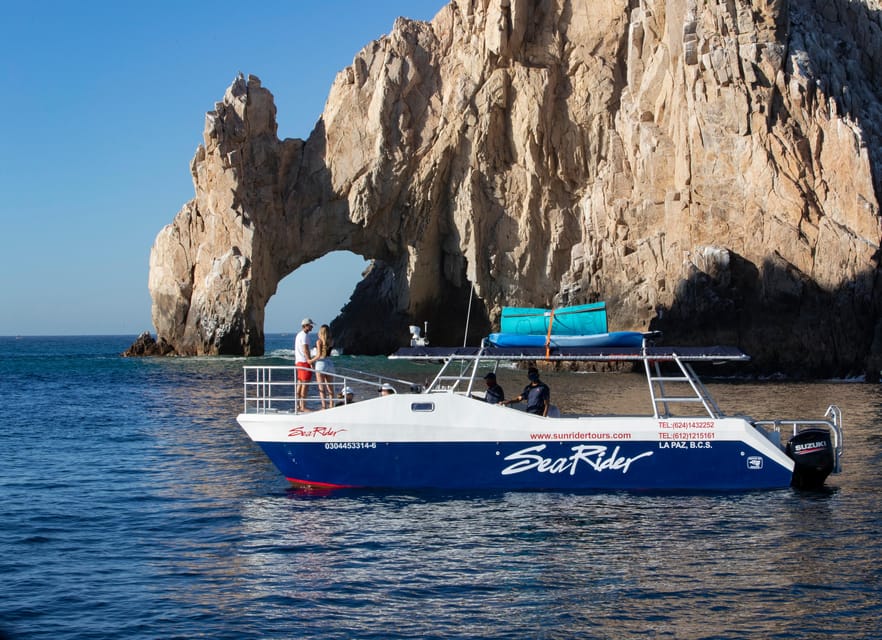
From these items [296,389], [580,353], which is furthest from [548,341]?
[296,389]

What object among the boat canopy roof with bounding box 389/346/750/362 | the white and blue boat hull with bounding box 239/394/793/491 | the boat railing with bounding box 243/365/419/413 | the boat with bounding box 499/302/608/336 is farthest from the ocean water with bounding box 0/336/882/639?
the boat with bounding box 499/302/608/336

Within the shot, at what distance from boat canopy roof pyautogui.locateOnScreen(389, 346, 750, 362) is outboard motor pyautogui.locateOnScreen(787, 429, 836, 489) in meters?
1.46

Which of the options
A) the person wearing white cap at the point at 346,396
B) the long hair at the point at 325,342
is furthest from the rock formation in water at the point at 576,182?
the long hair at the point at 325,342

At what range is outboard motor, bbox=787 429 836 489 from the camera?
45.3 ft

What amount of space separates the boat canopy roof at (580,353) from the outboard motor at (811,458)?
146cm

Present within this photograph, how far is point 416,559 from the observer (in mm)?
10555

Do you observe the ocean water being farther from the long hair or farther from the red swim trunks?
the long hair

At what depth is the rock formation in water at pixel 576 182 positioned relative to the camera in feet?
134

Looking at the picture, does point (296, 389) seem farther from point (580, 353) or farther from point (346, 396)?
point (580, 353)

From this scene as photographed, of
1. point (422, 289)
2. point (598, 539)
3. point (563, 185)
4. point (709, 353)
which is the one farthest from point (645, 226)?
point (598, 539)

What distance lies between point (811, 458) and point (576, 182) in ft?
138

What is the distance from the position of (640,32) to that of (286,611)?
158ft

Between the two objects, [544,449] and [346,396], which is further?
[346,396]

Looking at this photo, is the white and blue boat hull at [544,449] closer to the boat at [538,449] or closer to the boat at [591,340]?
the boat at [538,449]
